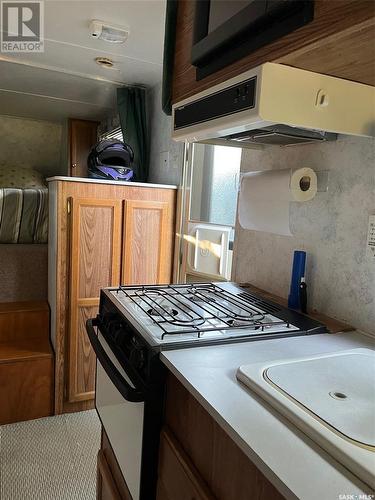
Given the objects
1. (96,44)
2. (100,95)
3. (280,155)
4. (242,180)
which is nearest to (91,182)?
(96,44)

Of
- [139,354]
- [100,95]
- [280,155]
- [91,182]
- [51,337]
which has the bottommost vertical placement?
[51,337]

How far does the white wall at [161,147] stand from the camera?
2367 mm

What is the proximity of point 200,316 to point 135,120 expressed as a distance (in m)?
2.03

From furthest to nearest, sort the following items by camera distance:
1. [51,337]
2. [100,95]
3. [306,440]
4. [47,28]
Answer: [100,95] < [51,337] < [47,28] < [306,440]

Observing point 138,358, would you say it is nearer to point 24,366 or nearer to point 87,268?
point 87,268

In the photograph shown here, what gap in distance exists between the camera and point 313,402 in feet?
2.19

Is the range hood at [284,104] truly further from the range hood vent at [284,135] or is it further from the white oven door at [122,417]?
the white oven door at [122,417]

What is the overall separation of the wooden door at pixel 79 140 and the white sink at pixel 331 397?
135 inches

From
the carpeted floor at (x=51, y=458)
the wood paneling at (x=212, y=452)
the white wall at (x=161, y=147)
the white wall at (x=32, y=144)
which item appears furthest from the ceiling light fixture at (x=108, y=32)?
the white wall at (x=32, y=144)

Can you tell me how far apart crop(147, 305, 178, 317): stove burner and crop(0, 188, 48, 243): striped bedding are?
5.07 ft

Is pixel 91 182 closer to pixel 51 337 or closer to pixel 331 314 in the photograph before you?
pixel 51 337

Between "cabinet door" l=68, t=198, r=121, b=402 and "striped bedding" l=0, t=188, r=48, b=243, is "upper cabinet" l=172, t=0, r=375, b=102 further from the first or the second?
"striped bedding" l=0, t=188, r=48, b=243

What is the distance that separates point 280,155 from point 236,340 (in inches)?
31.9

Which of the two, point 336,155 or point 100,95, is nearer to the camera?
point 336,155
